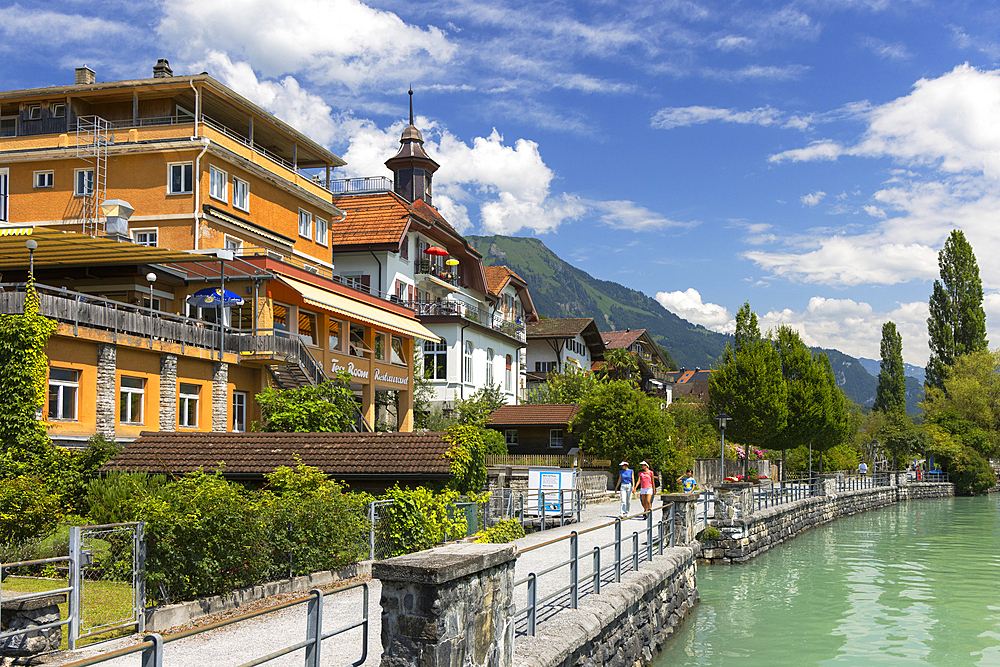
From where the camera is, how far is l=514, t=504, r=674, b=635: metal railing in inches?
370

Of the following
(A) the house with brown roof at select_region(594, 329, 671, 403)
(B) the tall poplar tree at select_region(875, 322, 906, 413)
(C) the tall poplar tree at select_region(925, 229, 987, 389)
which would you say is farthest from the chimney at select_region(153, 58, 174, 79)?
(B) the tall poplar tree at select_region(875, 322, 906, 413)

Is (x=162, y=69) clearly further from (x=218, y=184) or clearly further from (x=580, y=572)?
(x=580, y=572)

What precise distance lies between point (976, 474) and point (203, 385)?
61626 millimetres

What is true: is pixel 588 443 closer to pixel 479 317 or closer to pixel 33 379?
pixel 479 317

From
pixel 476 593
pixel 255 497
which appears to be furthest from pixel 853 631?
pixel 476 593

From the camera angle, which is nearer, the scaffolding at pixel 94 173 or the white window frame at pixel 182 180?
the white window frame at pixel 182 180

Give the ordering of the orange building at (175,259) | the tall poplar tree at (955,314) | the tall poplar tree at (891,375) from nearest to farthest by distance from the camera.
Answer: the orange building at (175,259) < the tall poplar tree at (955,314) < the tall poplar tree at (891,375)

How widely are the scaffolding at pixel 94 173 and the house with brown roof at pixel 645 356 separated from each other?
5138 centimetres

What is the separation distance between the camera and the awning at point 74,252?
79.3 feet

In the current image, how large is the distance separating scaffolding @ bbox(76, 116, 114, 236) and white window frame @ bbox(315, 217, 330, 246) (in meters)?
10.9

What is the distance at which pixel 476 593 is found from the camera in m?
7.04

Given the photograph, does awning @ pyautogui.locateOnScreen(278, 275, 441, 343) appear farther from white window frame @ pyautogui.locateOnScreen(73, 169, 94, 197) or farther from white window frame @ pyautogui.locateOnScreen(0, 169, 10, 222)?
white window frame @ pyautogui.locateOnScreen(0, 169, 10, 222)

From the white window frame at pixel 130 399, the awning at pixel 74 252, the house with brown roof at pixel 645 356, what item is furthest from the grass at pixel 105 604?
the house with brown roof at pixel 645 356

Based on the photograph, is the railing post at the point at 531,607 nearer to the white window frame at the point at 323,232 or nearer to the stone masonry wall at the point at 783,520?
the stone masonry wall at the point at 783,520
